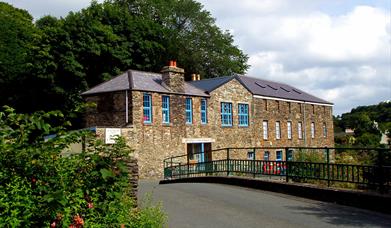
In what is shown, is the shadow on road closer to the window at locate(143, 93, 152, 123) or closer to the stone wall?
the stone wall

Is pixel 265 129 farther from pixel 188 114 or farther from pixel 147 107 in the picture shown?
pixel 147 107

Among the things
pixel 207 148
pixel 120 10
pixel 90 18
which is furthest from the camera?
pixel 120 10

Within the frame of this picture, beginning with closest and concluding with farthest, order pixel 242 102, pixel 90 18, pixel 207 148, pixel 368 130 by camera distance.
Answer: pixel 207 148, pixel 242 102, pixel 90 18, pixel 368 130

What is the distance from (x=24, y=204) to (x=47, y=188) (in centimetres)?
41

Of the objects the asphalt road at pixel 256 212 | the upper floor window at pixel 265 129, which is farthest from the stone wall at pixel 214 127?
the asphalt road at pixel 256 212

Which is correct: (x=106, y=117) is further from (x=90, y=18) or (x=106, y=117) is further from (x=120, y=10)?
(x=120, y=10)

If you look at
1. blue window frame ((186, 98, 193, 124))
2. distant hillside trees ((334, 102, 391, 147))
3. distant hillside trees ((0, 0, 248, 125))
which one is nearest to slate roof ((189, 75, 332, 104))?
blue window frame ((186, 98, 193, 124))

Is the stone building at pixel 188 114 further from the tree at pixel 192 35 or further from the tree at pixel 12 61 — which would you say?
the tree at pixel 12 61

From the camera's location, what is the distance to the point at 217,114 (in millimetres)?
A: 34250

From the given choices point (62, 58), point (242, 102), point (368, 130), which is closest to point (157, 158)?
point (242, 102)

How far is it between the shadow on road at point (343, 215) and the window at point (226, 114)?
23025 millimetres

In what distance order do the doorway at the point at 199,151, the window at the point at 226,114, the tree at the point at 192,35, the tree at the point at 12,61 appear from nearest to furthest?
the doorway at the point at 199,151 < the window at the point at 226,114 < the tree at the point at 12,61 < the tree at the point at 192,35

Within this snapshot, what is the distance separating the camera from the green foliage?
5820 mm

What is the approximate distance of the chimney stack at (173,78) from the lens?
30781 millimetres
